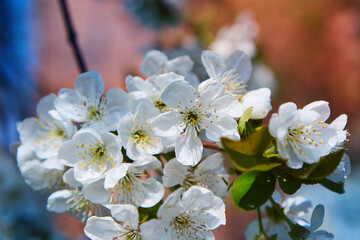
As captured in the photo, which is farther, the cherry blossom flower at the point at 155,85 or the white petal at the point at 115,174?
the cherry blossom flower at the point at 155,85

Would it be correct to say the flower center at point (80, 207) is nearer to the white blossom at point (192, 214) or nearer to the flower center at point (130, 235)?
the flower center at point (130, 235)

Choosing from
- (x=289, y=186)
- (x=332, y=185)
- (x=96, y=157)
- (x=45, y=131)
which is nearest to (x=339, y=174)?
(x=332, y=185)

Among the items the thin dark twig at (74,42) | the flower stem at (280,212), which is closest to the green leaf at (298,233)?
the flower stem at (280,212)

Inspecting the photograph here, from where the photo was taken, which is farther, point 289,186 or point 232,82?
point 232,82

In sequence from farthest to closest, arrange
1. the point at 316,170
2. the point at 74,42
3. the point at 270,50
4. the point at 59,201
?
1. the point at 270,50
2. the point at 74,42
3. the point at 59,201
4. the point at 316,170

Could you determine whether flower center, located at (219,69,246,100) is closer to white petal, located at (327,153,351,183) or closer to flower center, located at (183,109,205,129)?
flower center, located at (183,109,205,129)

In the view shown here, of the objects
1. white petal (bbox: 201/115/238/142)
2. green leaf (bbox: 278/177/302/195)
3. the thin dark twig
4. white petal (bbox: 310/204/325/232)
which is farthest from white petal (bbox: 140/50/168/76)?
white petal (bbox: 310/204/325/232)

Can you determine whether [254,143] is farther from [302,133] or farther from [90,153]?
[90,153]
